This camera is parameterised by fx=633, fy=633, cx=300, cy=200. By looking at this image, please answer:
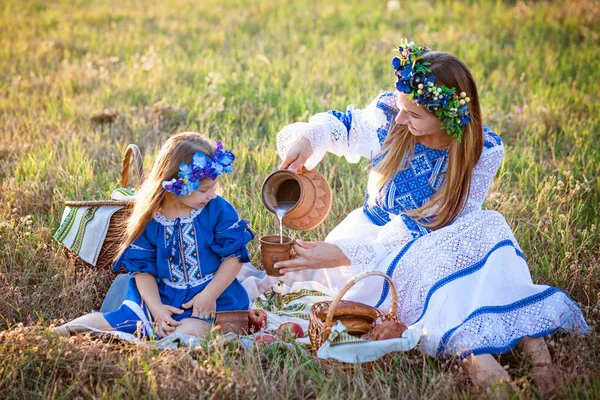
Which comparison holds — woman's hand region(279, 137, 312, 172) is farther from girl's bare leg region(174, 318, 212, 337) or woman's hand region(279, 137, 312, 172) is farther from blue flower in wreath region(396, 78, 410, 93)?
girl's bare leg region(174, 318, 212, 337)

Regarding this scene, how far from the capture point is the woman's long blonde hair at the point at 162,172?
119 inches

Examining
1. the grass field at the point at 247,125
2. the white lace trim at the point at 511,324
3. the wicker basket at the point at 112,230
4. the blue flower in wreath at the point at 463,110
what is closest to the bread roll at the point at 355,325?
the grass field at the point at 247,125

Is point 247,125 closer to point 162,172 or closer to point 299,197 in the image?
point 299,197

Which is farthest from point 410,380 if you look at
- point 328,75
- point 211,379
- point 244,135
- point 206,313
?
point 328,75

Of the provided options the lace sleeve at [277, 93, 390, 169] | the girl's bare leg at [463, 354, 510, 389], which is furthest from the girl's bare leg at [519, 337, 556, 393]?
the lace sleeve at [277, 93, 390, 169]

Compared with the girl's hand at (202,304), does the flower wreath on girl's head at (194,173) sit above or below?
above

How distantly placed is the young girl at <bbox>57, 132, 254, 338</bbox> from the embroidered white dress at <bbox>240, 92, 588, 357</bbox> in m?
0.50

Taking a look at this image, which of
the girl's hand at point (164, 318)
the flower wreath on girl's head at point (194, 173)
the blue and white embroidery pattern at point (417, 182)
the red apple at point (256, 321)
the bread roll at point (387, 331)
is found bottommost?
the red apple at point (256, 321)

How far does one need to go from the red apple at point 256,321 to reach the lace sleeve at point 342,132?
0.86 m

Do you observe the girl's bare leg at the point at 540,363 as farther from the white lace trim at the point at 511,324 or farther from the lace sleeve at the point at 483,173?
the lace sleeve at the point at 483,173

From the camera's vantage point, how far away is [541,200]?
4.14 metres

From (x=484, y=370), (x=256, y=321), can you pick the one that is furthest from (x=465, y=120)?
(x=256, y=321)

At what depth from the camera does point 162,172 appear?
305 cm

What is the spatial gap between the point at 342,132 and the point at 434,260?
941 millimetres
